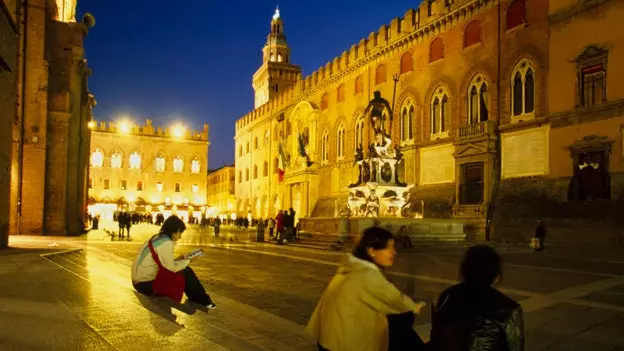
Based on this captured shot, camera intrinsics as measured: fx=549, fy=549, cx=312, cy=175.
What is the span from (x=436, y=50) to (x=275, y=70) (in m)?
44.0

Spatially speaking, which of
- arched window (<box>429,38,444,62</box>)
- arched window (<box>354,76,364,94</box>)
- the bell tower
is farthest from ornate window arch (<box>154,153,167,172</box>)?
arched window (<box>429,38,444,62</box>)

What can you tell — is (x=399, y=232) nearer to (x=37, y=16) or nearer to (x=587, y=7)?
(x=587, y=7)

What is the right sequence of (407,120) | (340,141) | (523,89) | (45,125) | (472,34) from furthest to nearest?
(340,141) → (407,120) → (472,34) → (523,89) → (45,125)

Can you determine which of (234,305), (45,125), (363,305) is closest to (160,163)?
(45,125)

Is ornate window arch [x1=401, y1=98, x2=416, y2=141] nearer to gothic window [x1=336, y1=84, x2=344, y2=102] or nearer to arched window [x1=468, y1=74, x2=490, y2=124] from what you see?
arched window [x1=468, y1=74, x2=490, y2=124]

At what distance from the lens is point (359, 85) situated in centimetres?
3925

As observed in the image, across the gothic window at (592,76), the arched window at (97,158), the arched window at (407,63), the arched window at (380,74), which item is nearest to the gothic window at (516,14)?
the gothic window at (592,76)

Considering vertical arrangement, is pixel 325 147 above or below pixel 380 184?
above

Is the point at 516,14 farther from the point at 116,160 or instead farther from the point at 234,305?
the point at 116,160

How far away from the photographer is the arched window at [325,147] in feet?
Answer: 144

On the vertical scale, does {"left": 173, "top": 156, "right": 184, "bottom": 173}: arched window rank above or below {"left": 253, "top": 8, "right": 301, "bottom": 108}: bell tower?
below

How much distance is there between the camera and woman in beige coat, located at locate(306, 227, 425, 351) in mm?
2898

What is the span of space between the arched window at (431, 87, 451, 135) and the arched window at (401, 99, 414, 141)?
6.51 ft

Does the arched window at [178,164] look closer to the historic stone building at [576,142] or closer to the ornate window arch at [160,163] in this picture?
the ornate window arch at [160,163]
